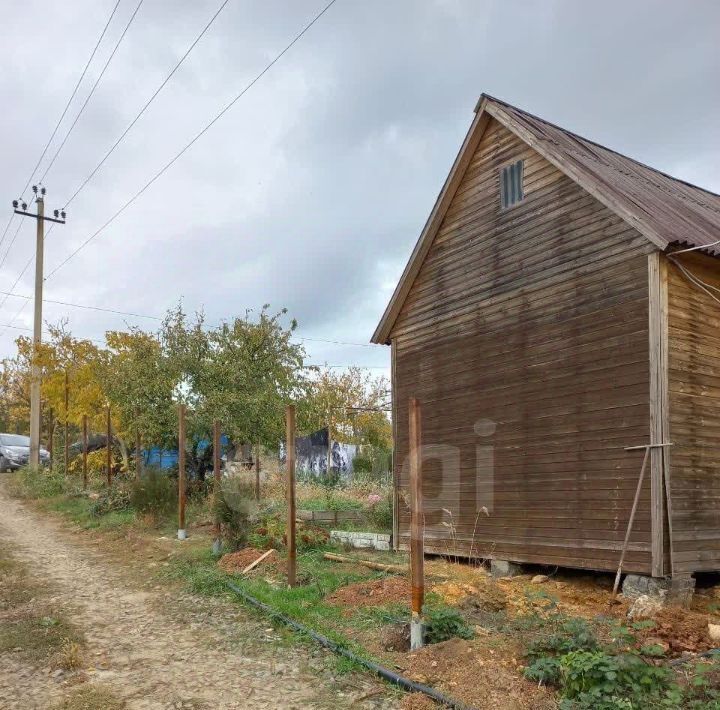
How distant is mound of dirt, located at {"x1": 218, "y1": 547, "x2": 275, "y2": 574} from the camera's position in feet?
31.8

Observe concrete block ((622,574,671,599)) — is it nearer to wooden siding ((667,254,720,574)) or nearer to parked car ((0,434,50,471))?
wooden siding ((667,254,720,574))

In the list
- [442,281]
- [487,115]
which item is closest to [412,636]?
[442,281]

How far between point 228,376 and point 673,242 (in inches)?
449

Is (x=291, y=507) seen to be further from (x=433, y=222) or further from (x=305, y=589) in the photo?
(x=433, y=222)

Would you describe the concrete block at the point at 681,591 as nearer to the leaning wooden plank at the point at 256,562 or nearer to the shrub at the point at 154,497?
the leaning wooden plank at the point at 256,562

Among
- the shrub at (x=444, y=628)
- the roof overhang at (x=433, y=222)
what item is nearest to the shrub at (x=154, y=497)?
the roof overhang at (x=433, y=222)

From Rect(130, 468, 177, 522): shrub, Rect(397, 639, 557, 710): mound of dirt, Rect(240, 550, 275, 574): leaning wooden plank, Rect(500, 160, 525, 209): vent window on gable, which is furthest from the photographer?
→ Rect(130, 468, 177, 522): shrub

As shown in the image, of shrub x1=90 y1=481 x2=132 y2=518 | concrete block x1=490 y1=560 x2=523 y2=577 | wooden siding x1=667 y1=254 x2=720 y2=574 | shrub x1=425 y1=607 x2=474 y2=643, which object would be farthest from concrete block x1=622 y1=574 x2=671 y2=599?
shrub x1=90 y1=481 x2=132 y2=518

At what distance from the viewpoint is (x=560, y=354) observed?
958cm

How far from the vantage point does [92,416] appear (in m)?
20.7

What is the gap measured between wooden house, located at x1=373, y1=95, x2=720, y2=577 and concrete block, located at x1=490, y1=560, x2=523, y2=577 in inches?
4.4

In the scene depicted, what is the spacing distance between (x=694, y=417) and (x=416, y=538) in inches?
168

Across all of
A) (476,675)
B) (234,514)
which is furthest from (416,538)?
(234,514)

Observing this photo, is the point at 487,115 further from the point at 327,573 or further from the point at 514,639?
the point at 514,639
